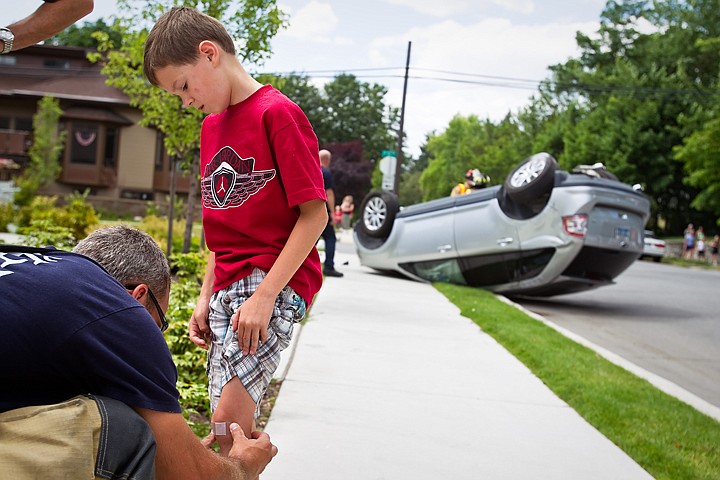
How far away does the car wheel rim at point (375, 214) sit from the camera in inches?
516

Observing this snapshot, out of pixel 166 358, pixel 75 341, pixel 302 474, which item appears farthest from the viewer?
pixel 302 474

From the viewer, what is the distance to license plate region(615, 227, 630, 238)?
10.7 meters

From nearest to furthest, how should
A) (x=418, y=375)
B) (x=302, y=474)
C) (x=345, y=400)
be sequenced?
(x=302, y=474) < (x=345, y=400) < (x=418, y=375)

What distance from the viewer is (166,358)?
1.77 meters

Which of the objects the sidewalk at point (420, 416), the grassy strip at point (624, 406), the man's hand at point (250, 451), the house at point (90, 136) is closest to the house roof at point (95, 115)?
the house at point (90, 136)

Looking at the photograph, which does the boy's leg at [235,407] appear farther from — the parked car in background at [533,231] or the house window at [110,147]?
the house window at [110,147]

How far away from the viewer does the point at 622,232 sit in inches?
421

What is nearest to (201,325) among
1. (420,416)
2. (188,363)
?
(188,363)

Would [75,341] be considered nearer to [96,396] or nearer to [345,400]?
[96,396]

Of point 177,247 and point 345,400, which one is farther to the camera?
point 177,247

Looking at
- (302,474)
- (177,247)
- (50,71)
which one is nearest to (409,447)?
(302,474)

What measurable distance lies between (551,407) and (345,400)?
1.39 metres

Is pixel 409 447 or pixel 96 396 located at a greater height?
pixel 96 396

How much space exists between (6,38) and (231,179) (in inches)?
30.3
